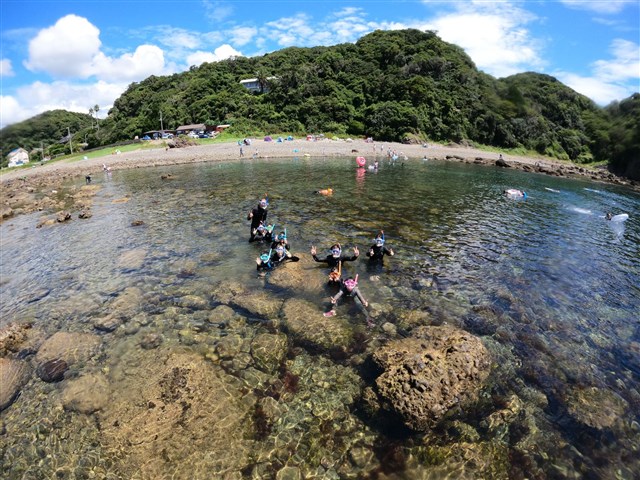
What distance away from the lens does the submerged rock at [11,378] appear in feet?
29.4

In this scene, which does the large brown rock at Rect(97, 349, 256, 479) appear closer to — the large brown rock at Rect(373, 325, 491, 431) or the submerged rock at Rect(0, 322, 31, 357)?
the large brown rock at Rect(373, 325, 491, 431)

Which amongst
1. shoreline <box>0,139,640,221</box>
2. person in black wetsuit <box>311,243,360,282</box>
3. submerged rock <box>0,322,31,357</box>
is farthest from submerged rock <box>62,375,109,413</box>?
shoreline <box>0,139,640,221</box>

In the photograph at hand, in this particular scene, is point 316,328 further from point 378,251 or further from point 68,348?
point 68,348

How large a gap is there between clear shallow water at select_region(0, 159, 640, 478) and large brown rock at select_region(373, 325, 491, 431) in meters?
0.44

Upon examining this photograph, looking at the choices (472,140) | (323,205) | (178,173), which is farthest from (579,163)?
(178,173)

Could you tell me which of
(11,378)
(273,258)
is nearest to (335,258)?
(273,258)

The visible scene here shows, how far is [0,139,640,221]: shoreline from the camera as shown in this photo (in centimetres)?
5134

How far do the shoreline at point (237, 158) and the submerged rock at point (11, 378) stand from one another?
35304 mm

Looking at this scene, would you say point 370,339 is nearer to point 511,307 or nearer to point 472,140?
point 511,307

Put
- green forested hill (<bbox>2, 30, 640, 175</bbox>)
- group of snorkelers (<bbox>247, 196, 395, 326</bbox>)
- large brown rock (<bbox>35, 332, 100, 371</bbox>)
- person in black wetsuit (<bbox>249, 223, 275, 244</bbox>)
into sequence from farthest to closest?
1. green forested hill (<bbox>2, 30, 640, 175</bbox>)
2. person in black wetsuit (<bbox>249, 223, 275, 244</bbox>)
3. group of snorkelers (<bbox>247, 196, 395, 326</bbox>)
4. large brown rock (<bbox>35, 332, 100, 371</bbox>)

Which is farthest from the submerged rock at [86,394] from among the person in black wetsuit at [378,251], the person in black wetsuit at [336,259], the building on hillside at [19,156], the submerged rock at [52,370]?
the building on hillside at [19,156]

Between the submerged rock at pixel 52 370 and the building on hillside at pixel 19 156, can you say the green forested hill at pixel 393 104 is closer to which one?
the building on hillside at pixel 19 156

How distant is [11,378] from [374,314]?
37.3ft

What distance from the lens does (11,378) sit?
31.6 ft
